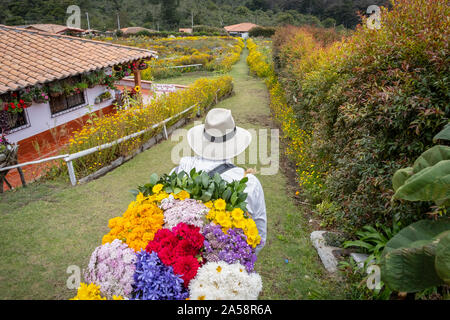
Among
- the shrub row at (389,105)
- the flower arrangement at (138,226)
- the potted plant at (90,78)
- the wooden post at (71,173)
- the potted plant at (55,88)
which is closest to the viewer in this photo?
the flower arrangement at (138,226)

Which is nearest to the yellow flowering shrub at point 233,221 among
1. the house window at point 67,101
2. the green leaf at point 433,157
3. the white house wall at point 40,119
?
the green leaf at point 433,157

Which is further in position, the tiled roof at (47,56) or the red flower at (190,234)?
the tiled roof at (47,56)

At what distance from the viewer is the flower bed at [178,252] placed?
5.07 ft

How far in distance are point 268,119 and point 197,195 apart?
29.2 ft

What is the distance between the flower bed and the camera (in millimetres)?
1547

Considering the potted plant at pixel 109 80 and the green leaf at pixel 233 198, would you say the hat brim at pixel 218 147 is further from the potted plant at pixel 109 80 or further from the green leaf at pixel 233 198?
the potted plant at pixel 109 80

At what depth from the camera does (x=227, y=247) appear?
5.77 ft

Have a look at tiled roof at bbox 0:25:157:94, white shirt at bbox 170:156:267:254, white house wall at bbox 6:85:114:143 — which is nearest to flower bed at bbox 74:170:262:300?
white shirt at bbox 170:156:267:254

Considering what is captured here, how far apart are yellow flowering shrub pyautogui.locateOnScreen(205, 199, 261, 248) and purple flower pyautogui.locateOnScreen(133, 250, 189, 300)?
0.49 meters

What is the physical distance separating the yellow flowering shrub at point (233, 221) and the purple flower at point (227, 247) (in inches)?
2.2

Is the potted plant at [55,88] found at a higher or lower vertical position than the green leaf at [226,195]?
lower

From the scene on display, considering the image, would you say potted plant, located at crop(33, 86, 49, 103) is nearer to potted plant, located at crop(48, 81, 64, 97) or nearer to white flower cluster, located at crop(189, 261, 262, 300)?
potted plant, located at crop(48, 81, 64, 97)

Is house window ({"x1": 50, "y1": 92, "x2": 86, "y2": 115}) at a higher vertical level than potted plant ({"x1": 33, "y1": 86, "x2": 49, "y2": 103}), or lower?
lower
